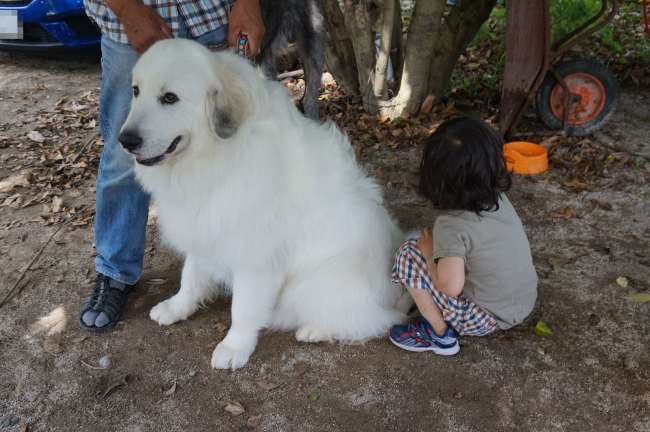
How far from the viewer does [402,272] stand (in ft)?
7.88

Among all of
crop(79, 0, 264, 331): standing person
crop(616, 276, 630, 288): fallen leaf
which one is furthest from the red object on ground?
crop(79, 0, 264, 331): standing person

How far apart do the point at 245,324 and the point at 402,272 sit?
2.46ft

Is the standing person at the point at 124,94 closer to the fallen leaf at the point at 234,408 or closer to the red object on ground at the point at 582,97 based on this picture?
the fallen leaf at the point at 234,408

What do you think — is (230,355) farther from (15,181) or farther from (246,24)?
(15,181)

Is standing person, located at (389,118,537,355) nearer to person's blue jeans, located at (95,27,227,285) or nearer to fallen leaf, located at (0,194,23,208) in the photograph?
person's blue jeans, located at (95,27,227,285)

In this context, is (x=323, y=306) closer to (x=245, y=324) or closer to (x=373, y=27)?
(x=245, y=324)

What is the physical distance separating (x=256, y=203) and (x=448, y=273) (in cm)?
82

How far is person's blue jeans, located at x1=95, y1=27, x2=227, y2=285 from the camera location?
2.47 metres

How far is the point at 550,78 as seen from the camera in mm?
4094

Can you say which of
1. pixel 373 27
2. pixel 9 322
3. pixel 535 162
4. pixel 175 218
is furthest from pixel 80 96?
pixel 535 162

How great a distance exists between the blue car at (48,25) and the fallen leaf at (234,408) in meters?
5.22

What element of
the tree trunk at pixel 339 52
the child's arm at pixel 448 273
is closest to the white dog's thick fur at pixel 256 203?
the child's arm at pixel 448 273

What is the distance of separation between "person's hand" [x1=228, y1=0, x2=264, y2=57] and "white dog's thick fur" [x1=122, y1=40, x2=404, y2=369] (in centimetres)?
32

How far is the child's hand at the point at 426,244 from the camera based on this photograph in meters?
2.35
